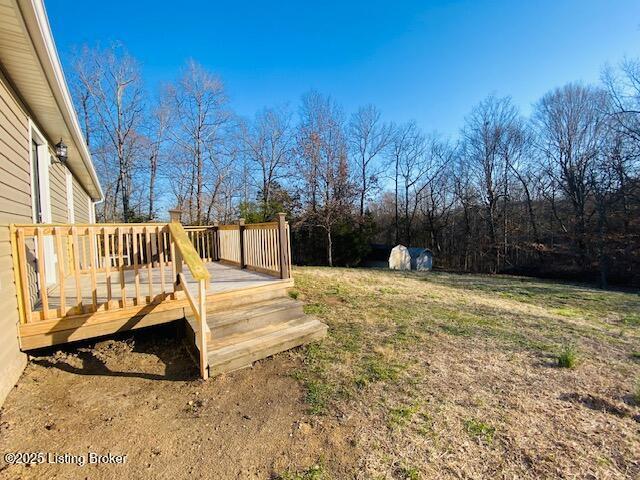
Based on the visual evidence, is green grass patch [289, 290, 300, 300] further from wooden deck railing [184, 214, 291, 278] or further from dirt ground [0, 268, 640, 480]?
dirt ground [0, 268, 640, 480]

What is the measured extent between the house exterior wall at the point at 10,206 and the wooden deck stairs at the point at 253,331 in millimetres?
1392

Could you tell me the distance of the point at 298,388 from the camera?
8.55ft

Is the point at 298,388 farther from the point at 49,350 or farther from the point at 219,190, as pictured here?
the point at 219,190

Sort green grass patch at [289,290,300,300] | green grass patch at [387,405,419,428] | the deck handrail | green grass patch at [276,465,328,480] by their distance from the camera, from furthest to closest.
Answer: green grass patch at [289,290,300,300]
the deck handrail
green grass patch at [387,405,419,428]
green grass patch at [276,465,328,480]

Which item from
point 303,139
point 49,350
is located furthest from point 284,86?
point 49,350

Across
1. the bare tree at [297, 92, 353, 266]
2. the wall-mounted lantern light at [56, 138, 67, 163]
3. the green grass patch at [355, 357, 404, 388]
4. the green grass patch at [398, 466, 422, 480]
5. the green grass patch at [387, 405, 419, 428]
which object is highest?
the bare tree at [297, 92, 353, 266]

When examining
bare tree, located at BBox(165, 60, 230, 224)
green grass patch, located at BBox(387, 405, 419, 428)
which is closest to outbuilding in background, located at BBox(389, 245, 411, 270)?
bare tree, located at BBox(165, 60, 230, 224)

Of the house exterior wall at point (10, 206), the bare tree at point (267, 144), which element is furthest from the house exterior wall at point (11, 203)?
the bare tree at point (267, 144)

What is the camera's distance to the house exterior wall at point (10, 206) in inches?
91.6

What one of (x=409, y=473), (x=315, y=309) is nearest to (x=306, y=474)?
(x=409, y=473)

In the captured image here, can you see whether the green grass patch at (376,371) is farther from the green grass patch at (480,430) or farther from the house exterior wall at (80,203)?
the house exterior wall at (80,203)

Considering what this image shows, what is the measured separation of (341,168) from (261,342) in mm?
14213

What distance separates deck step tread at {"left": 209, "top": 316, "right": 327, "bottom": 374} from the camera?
2816 mm

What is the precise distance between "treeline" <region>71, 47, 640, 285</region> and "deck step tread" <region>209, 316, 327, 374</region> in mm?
12497
